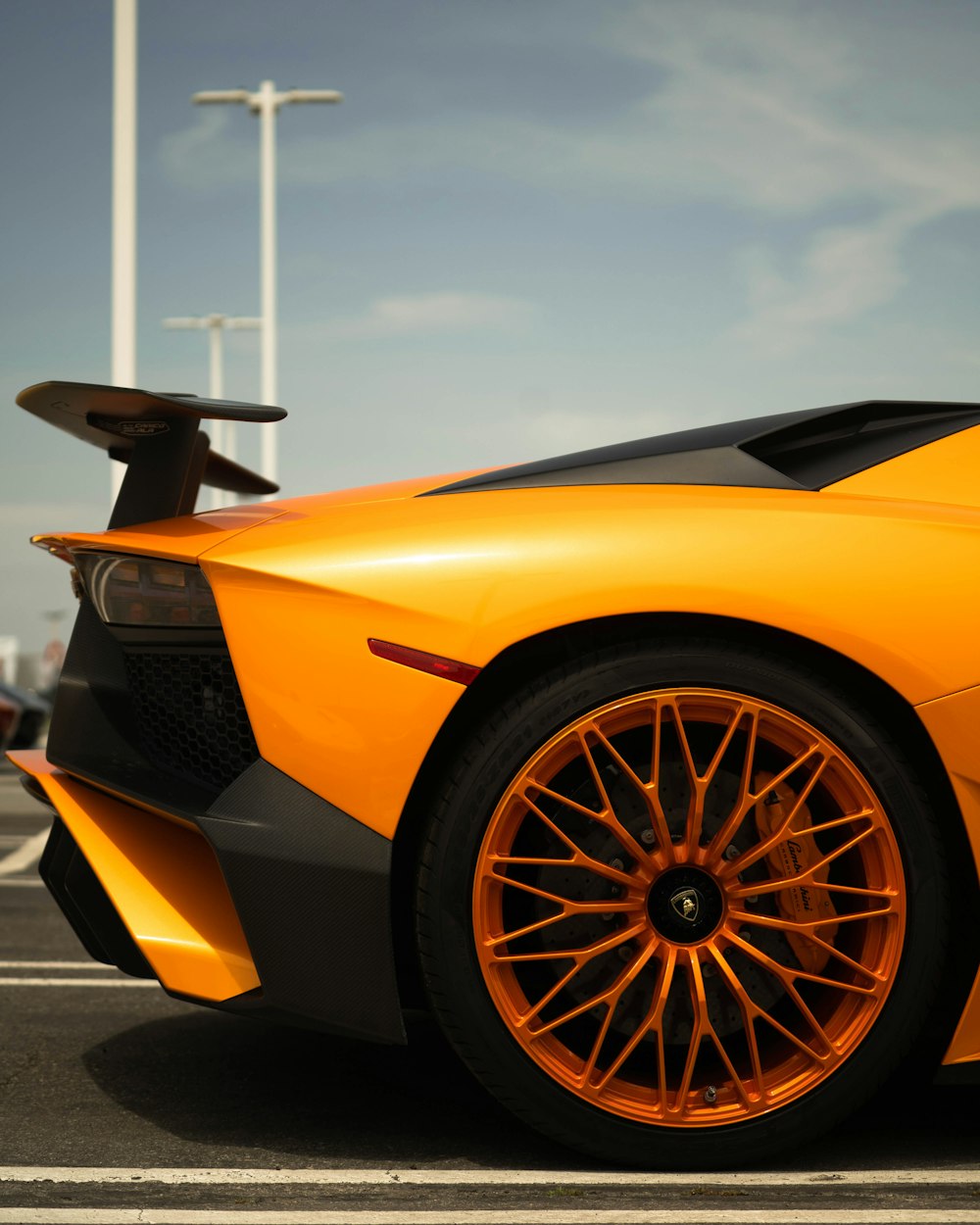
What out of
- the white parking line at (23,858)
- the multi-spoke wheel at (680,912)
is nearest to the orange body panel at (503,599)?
the multi-spoke wheel at (680,912)

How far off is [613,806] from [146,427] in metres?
1.15

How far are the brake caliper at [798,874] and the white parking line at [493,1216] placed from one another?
1.26 feet

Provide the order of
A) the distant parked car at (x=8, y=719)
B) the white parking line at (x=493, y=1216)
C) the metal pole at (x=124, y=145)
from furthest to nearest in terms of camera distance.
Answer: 1. the distant parked car at (x=8, y=719)
2. the metal pole at (x=124, y=145)
3. the white parking line at (x=493, y=1216)

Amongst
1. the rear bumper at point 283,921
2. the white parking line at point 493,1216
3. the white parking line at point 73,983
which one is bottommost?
the white parking line at point 73,983

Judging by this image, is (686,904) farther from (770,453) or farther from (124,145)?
(124,145)

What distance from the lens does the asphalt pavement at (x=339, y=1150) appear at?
212 centimetres

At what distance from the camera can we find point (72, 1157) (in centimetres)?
234

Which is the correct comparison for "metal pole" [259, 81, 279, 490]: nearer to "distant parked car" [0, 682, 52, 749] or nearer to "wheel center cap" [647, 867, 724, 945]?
"distant parked car" [0, 682, 52, 749]

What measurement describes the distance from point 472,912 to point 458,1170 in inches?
17.7

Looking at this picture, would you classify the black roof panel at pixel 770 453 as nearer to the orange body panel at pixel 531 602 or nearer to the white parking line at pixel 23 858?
the orange body panel at pixel 531 602

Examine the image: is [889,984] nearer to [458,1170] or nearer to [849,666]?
[849,666]

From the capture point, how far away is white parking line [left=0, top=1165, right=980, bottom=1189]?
2232 mm

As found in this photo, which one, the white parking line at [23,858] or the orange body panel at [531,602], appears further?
the white parking line at [23,858]

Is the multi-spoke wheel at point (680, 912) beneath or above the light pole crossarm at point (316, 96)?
beneath
